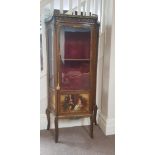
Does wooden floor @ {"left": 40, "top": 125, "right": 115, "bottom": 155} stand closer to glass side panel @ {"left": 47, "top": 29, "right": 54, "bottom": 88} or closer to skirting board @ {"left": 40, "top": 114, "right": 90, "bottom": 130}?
skirting board @ {"left": 40, "top": 114, "right": 90, "bottom": 130}

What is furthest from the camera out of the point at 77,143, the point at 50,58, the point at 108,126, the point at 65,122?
the point at 65,122

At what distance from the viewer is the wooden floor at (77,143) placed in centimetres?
251

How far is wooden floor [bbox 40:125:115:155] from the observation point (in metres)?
2.51

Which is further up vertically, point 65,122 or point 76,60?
point 76,60

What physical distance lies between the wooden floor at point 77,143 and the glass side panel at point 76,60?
70 centimetres

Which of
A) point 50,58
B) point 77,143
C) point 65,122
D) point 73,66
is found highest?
point 50,58

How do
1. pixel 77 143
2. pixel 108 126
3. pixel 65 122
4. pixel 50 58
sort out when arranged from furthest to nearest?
pixel 65 122, pixel 108 126, pixel 50 58, pixel 77 143

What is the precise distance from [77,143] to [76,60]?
1.09m

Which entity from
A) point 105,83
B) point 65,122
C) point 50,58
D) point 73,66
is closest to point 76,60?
point 73,66

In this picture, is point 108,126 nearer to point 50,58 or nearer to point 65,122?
point 65,122

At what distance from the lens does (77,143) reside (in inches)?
107
